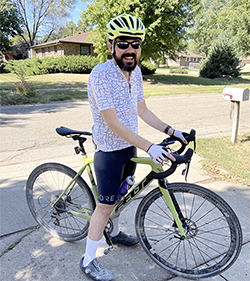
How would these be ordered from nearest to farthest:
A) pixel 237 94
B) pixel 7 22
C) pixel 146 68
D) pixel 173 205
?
pixel 173 205, pixel 237 94, pixel 146 68, pixel 7 22

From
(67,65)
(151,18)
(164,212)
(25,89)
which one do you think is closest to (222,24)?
(67,65)

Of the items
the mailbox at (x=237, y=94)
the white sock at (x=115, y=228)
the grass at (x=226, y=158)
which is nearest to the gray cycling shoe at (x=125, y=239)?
the white sock at (x=115, y=228)

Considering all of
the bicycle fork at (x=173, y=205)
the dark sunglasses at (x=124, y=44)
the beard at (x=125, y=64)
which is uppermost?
the dark sunglasses at (x=124, y=44)

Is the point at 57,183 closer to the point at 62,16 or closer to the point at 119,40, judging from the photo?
the point at 119,40

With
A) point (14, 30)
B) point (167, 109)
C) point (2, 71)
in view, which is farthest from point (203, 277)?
point (14, 30)

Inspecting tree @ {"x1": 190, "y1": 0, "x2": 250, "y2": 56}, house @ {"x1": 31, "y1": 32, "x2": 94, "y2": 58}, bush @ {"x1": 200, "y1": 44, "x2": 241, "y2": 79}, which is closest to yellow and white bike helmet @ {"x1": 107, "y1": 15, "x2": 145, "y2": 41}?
tree @ {"x1": 190, "y1": 0, "x2": 250, "y2": 56}

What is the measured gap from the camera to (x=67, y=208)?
2.55 metres

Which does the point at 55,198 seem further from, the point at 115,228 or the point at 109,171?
the point at 109,171

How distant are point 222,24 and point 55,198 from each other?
5541 cm

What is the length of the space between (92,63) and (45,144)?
70.3 feet

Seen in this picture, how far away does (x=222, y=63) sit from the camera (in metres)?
28.0

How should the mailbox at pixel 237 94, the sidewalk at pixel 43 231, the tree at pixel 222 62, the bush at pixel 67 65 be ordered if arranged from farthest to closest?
1. the tree at pixel 222 62
2. the bush at pixel 67 65
3. the mailbox at pixel 237 94
4. the sidewalk at pixel 43 231

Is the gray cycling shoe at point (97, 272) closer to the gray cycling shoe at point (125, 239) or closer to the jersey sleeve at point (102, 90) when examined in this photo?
the gray cycling shoe at point (125, 239)

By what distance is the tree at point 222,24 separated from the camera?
33.0 m
